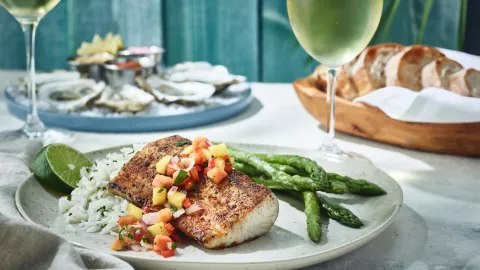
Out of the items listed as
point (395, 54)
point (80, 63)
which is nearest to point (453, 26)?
point (395, 54)

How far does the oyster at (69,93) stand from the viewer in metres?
2.63

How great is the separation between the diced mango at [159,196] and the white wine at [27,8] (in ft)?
3.83

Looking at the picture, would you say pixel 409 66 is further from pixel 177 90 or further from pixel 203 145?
pixel 203 145

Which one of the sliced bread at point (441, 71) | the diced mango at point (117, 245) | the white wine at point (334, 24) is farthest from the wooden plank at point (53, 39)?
the diced mango at point (117, 245)

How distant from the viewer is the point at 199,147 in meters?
1.47

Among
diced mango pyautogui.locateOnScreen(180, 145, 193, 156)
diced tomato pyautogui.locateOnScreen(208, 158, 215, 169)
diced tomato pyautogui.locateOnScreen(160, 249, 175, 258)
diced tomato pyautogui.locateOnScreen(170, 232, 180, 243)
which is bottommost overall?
diced tomato pyautogui.locateOnScreen(170, 232, 180, 243)

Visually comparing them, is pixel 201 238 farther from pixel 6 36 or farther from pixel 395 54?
pixel 6 36

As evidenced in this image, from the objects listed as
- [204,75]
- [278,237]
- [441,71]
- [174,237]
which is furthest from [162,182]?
[204,75]

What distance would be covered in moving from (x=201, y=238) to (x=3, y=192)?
1.90 feet

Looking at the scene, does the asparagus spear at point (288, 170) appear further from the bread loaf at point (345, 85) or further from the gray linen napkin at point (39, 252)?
the bread loaf at point (345, 85)

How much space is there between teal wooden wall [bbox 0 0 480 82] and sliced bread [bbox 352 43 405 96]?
230 centimetres

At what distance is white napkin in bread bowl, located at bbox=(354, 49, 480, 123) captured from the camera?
6.56 ft

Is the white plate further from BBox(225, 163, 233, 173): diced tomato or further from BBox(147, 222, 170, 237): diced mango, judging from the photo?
BBox(225, 163, 233, 173): diced tomato

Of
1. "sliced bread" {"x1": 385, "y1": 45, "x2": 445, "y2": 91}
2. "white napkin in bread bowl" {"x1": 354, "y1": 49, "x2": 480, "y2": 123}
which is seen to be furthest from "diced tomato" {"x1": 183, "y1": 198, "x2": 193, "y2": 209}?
"sliced bread" {"x1": 385, "y1": 45, "x2": 445, "y2": 91}
